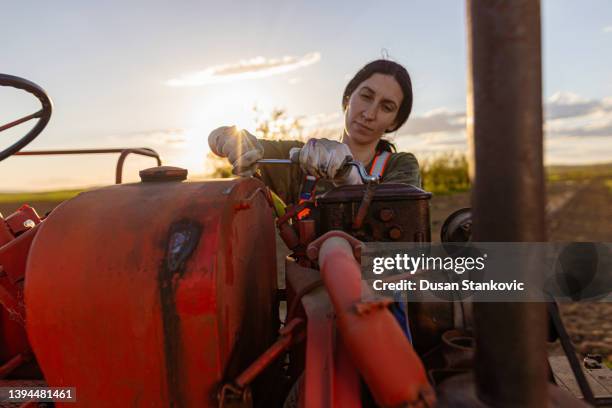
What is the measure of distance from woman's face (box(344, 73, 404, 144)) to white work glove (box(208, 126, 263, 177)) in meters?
0.93

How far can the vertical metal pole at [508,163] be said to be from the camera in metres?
0.68

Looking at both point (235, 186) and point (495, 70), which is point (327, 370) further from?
point (495, 70)

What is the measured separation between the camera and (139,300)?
1133 mm

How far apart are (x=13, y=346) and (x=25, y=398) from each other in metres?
0.37

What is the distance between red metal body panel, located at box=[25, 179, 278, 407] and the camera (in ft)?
3.70

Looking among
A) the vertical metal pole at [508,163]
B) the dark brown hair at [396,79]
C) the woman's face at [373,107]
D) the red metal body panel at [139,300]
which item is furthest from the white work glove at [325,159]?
the dark brown hair at [396,79]

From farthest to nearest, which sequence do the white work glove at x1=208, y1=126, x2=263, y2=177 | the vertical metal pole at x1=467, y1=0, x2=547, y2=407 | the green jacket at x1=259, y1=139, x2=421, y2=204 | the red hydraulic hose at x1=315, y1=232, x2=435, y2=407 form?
1. the green jacket at x1=259, y1=139, x2=421, y2=204
2. the white work glove at x1=208, y1=126, x2=263, y2=177
3. the red hydraulic hose at x1=315, y1=232, x2=435, y2=407
4. the vertical metal pole at x1=467, y1=0, x2=547, y2=407

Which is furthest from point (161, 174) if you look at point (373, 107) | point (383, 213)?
point (373, 107)

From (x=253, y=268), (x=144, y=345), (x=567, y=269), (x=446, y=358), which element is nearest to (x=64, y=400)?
(x=144, y=345)

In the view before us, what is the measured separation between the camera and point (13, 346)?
1.74 m

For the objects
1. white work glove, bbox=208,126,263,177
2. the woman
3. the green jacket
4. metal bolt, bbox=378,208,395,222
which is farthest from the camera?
the green jacket

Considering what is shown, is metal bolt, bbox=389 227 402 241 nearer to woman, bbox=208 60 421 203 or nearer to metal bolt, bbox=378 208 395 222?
metal bolt, bbox=378 208 395 222

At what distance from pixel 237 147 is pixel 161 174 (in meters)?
0.56

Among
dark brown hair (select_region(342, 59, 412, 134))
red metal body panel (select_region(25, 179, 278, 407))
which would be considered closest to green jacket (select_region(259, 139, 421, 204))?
dark brown hair (select_region(342, 59, 412, 134))
